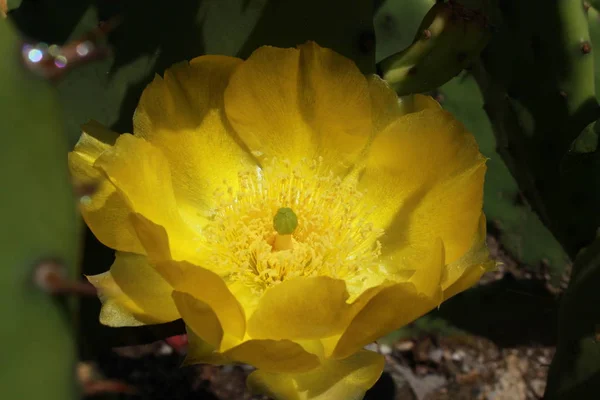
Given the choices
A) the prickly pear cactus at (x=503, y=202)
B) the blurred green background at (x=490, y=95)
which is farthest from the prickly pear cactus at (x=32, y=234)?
the prickly pear cactus at (x=503, y=202)

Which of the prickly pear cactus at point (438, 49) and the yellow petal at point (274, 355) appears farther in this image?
the prickly pear cactus at point (438, 49)

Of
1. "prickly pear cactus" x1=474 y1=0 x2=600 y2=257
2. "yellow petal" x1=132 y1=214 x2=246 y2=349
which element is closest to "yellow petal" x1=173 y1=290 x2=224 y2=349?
"yellow petal" x1=132 y1=214 x2=246 y2=349

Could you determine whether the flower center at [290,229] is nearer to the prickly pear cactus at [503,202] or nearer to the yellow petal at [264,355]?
the yellow petal at [264,355]

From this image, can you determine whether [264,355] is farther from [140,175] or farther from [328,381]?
[140,175]

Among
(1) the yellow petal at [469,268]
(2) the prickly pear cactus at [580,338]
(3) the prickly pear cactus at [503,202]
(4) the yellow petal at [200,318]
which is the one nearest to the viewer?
(4) the yellow petal at [200,318]

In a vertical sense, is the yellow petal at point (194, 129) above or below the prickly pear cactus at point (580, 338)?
above

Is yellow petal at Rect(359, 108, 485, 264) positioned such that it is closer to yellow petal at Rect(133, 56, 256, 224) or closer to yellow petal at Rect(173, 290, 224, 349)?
yellow petal at Rect(133, 56, 256, 224)

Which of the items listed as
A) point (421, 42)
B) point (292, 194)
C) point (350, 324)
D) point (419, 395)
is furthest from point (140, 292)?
point (419, 395)
